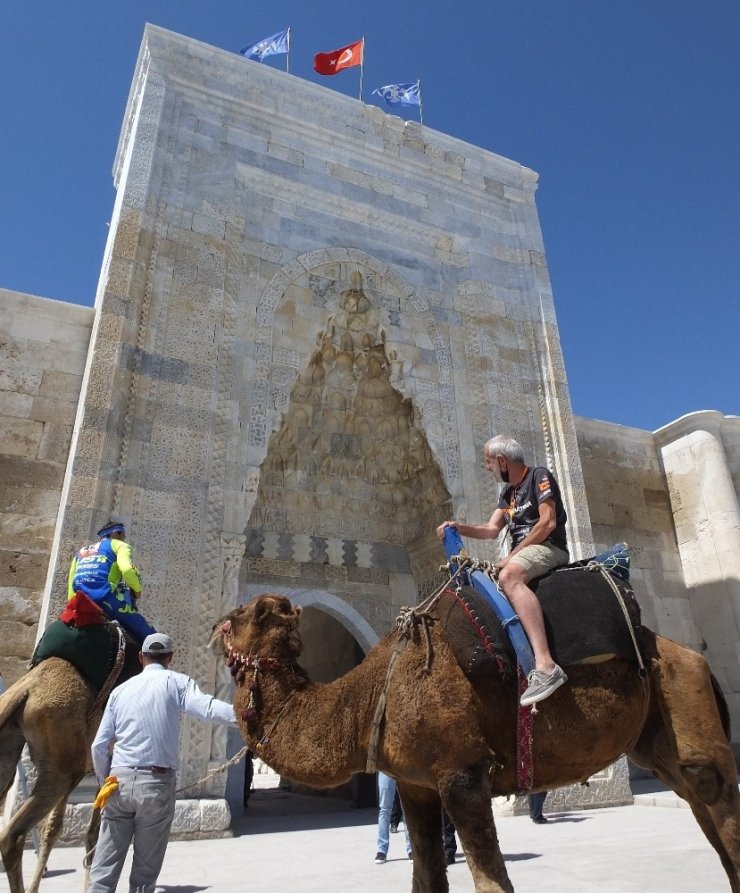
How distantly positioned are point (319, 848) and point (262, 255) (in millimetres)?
6809

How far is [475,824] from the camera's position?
2373 millimetres

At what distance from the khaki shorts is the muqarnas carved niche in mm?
5711

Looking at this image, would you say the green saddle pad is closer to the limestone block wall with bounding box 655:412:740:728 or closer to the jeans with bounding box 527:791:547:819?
the jeans with bounding box 527:791:547:819

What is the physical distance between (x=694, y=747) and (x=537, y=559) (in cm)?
96

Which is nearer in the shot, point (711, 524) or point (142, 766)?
point (142, 766)

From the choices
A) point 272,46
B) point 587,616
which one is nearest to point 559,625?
point 587,616

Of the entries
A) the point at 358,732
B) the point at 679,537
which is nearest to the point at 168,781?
the point at 358,732

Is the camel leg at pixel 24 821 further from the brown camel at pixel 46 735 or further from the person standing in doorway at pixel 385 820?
the person standing in doorway at pixel 385 820

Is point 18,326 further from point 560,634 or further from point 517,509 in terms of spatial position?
point 560,634

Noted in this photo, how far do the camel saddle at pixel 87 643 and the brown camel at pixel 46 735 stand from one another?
109mm

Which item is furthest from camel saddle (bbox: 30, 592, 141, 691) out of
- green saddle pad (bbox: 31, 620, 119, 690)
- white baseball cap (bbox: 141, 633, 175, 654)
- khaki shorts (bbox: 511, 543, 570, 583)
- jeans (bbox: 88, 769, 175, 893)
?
khaki shorts (bbox: 511, 543, 570, 583)

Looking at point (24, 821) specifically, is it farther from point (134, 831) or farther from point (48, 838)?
point (134, 831)

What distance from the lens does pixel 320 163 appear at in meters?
9.62

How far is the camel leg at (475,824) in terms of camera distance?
235cm
